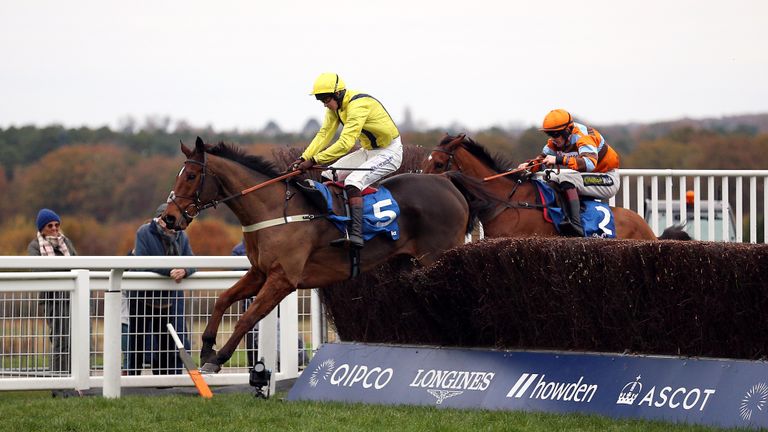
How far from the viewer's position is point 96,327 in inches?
330

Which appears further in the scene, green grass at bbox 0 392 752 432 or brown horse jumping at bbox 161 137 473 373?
brown horse jumping at bbox 161 137 473 373

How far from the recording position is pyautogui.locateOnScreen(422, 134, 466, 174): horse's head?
33.2ft

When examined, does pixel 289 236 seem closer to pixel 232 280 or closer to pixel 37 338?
pixel 232 280

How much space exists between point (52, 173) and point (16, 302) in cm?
1281

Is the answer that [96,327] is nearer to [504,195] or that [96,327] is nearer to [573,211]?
[504,195]

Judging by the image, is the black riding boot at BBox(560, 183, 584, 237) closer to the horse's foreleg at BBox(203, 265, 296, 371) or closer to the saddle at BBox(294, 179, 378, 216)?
the saddle at BBox(294, 179, 378, 216)

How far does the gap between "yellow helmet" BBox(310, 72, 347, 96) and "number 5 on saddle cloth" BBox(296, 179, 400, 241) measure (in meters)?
0.62

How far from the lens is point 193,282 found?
8.49 meters

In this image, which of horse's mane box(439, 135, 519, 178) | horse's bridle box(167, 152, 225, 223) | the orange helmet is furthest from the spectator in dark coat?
the orange helmet

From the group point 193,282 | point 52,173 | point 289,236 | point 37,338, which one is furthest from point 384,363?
point 52,173

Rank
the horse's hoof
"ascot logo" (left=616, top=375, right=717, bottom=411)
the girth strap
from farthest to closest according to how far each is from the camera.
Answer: the girth strap, the horse's hoof, "ascot logo" (left=616, top=375, right=717, bottom=411)

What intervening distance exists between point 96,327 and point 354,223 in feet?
6.12

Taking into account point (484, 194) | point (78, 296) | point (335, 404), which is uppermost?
point (484, 194)

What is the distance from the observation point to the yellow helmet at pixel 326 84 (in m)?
8.40
